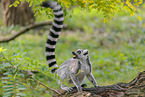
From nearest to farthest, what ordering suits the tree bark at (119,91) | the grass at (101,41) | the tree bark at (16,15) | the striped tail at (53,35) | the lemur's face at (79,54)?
the tree bark at (119,91), the lemur's face at (79,54), the striped tail at (53,35), the grass at (101,41), the tree bark at (16,15)

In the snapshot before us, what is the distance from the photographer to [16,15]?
8922 millimetres

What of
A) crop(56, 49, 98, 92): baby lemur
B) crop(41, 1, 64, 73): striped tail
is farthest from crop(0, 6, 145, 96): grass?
crop(56, 49, 98, 92): baby lemur

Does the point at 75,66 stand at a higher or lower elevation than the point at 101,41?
lower

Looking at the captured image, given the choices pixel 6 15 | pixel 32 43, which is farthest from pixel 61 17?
pixel 6 15

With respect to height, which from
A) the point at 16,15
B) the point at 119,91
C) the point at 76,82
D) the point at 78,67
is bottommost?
the point at 119,91

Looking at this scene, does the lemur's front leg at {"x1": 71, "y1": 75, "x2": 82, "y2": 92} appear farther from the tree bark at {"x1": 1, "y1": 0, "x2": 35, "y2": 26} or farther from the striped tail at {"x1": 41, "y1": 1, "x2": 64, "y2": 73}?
the tree bark at {"x1": 1, "y1": 0, "x2": 35, "y2": 26}

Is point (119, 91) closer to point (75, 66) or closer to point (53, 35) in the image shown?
point (75, 66)

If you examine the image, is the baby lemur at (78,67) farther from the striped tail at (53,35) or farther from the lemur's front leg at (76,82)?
the striped tail at (53,35)

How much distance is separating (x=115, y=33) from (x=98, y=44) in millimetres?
1180

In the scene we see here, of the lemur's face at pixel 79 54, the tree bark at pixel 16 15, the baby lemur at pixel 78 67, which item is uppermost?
the tree bark at pixel 16 15

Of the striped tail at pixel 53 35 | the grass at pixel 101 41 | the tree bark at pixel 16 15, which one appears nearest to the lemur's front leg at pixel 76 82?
the striped tail at pixel 53 35

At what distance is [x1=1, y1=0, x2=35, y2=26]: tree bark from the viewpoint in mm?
8539

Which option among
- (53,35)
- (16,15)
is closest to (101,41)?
(16,15)

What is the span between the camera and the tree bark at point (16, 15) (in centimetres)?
854
